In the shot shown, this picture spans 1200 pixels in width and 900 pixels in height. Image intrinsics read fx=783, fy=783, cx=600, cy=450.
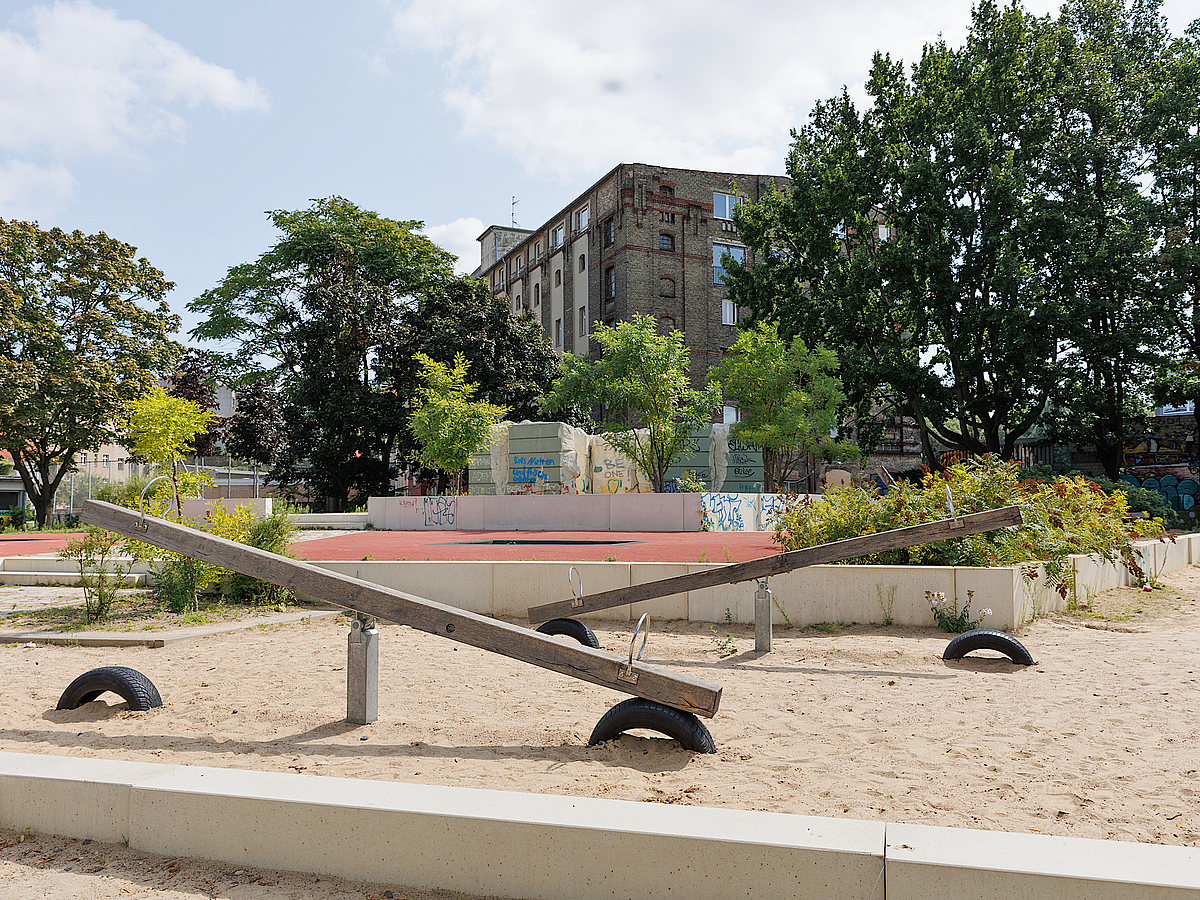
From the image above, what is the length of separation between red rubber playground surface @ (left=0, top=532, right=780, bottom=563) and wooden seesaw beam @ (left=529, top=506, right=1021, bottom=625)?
451cm

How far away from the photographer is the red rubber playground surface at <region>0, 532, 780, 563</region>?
13177mm

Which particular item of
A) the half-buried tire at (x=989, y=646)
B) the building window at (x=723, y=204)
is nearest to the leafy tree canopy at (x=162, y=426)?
the half-buried tire at (x=989, y=646)

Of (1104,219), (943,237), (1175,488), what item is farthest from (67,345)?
(1175,488)

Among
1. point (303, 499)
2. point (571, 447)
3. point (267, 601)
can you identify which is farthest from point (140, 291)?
point (267, 601)

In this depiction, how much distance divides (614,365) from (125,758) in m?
24.3

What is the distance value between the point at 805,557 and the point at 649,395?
21.3 meters

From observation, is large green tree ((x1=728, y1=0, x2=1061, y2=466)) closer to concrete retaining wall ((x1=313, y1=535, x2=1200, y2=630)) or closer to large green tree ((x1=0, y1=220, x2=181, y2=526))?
concrete retaining wall ((x1=313, y1=535, x2=1200, y2=630))

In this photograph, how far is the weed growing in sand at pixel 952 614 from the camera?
24.0 ft

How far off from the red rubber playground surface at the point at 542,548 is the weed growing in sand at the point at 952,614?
384 centimetres

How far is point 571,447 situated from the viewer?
29.1 metres

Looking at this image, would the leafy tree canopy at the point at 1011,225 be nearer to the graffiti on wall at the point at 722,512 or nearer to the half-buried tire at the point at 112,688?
the graffiti on wall at the point at 722,512

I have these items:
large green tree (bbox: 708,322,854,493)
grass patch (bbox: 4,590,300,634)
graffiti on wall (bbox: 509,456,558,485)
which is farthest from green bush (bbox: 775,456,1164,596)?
graffiti on wall (bbox: 509,456,558,485)

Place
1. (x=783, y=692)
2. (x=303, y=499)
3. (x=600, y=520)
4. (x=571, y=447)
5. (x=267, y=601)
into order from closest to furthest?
(x=783, y=692), (x=267, y=601), (x=600, y=520), (x=571, y=447), (x=303, y=499)

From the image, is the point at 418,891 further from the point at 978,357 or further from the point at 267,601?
the point at 978,357
